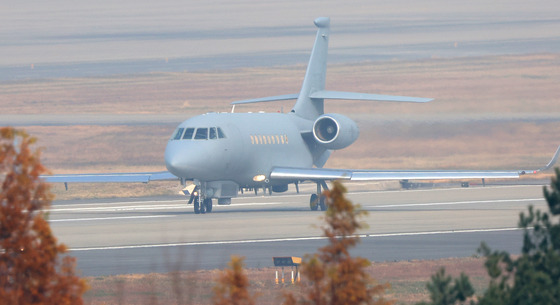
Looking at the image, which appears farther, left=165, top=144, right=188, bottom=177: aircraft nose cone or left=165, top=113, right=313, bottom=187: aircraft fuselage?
left=165, top=113, right=313, bottom=187: aircraft fuselage

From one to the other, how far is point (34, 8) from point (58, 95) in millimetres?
51831

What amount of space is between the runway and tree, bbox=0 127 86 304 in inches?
217

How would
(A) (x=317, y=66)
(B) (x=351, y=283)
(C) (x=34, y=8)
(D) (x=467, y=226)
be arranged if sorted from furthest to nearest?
1. (C) (x=34, y=8)
2. (A) (x=317, y=66)
3. (D) (x=467, y=226)
4. (B) (x=351, y=283)

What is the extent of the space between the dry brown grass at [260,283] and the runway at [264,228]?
17.9 inches

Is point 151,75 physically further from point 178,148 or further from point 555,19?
point 178,148

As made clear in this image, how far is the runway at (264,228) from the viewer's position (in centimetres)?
2102

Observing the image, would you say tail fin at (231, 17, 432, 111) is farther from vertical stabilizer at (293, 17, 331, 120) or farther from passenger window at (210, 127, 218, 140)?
passenger window at (210, 127, 218, 140)

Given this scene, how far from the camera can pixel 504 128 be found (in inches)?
1794

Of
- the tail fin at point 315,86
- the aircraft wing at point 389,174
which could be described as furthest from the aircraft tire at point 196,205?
the tail fin at point 315,86

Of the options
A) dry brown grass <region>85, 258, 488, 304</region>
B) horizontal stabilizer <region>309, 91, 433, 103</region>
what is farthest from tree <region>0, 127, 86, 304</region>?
horizontal stabilizer <region>309, 91, 433, 103</region>

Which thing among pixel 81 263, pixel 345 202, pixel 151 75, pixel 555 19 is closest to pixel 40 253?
A: pixel 345 202

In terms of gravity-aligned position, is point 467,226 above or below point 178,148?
below

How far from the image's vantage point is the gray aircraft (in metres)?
31.6

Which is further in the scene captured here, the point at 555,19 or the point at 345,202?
the point at 555,19
